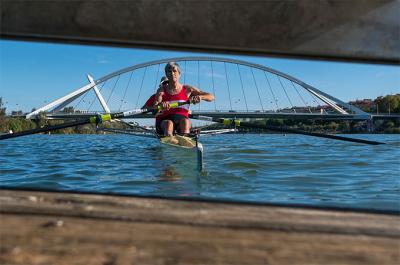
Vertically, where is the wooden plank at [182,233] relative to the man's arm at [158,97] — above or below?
below

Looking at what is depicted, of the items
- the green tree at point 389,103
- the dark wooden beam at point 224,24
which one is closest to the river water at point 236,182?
the dark wooden beam at point 224,24

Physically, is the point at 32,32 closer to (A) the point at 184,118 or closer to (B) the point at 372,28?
(B) the point at 372,28

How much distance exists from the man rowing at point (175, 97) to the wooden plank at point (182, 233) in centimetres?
556

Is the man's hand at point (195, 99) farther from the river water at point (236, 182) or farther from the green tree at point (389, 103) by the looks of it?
the green tree at point (389, 103)

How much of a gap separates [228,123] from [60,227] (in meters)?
5.55

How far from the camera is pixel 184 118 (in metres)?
7.36

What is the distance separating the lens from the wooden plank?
107 centimetres

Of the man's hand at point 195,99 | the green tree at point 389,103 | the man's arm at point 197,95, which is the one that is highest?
the green tree at point 389,103

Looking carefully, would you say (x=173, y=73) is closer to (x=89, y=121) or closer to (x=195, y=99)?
(x=195, y=99)

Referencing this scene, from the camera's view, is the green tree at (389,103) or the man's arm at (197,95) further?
the green tree at (389,103)

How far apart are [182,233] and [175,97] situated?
6063mm

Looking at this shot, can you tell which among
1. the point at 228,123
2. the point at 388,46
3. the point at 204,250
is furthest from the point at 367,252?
the point at 228,123

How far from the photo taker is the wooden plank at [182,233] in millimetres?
1067

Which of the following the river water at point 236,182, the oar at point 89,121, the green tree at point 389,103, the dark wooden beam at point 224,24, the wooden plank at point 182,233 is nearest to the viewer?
the wooden plank at point 182,233
